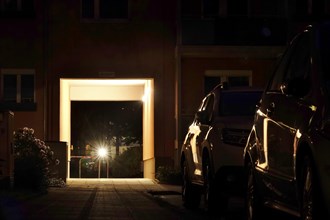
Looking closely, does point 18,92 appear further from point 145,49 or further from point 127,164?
point 127,164

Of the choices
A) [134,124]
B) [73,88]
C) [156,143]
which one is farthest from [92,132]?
[156,143]

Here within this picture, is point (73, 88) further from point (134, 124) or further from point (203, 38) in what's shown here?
point (134, 124)

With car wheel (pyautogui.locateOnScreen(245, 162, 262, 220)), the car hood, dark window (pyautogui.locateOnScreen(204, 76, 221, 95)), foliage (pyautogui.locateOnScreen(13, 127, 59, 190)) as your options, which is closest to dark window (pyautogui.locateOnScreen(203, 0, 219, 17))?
dark window (pyautogui.locateOnScreen(204, 76, 221, 95))

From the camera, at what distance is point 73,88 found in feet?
99.4

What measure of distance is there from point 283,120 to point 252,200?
1.48m

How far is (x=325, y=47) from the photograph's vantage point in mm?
7523

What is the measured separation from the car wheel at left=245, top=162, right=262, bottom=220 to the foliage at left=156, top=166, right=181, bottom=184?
13750mm

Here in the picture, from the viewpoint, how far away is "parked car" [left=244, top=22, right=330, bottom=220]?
6.74 m

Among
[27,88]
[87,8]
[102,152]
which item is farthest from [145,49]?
[102,152]

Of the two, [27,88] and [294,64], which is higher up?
[27,88]

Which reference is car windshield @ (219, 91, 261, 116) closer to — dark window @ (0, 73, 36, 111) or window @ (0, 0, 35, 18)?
dark window @ (0, 73, 36, 111)

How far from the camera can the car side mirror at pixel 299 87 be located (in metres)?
7.43

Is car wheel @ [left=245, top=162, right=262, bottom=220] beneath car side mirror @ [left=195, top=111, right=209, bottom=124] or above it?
beneath

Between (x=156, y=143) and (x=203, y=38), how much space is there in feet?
12.3
